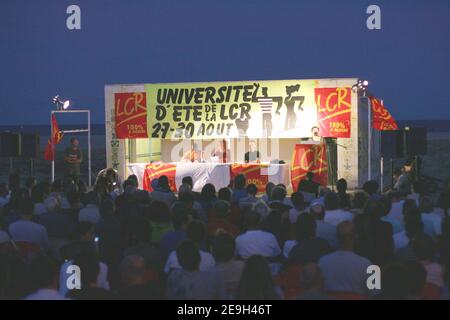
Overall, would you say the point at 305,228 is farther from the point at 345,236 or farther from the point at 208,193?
the point at 208,193

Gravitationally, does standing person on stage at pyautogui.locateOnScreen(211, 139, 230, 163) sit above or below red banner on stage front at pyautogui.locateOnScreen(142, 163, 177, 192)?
above

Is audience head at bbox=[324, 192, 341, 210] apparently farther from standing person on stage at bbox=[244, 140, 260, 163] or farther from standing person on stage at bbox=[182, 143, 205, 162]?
standing person on stage at bbox=[182, 143, 205, 162]

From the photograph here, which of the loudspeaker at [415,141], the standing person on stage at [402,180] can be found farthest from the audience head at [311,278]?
the loudspeaker at [415,141]

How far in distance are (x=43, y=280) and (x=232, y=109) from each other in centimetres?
1364

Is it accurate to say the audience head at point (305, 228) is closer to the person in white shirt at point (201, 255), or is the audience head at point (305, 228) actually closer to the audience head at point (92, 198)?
the person in white shirt at point (201, 255)

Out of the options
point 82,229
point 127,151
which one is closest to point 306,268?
point 82,229

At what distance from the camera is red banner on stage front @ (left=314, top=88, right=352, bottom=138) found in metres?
17.5

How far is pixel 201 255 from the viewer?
6125 mm

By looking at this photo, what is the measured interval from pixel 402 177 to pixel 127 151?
28.8 feet

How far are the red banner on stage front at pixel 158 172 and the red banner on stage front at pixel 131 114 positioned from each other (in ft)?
3.08

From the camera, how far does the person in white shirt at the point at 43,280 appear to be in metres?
4.77

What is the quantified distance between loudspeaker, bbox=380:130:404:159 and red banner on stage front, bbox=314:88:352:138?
2.83 m

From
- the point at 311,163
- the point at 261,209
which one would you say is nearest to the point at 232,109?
the point at 311,163

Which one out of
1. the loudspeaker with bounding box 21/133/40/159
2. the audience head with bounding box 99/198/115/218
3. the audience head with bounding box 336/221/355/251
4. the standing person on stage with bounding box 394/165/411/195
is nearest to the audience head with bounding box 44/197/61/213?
the audience head with bounding box 99/198/115/218
